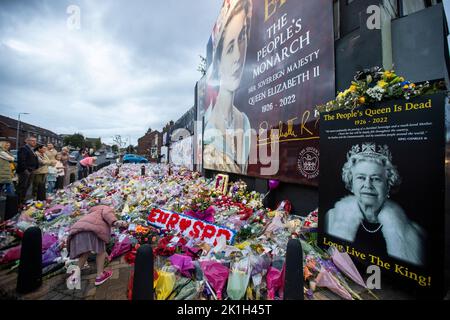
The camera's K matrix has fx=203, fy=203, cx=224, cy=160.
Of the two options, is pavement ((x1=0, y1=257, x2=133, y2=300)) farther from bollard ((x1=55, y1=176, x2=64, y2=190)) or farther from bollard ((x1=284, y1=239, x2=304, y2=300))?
bollard ((x1=55, y1=176, x2=64, y2=190))

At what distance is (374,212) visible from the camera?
8.39ft

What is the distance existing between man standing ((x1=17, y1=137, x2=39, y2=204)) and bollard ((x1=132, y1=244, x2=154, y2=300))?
635 centimetres

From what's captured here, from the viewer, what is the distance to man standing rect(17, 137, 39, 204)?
5664 millimetres

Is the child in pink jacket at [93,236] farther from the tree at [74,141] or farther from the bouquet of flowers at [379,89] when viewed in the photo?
the tree at [74,141]

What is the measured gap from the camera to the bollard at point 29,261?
2293 millimetres

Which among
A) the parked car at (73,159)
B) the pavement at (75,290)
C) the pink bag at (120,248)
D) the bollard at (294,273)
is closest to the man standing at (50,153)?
the parked car at (73,159)

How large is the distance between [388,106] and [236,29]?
24.0 ft

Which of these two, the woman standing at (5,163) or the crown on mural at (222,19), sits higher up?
the crown on mural at (222,19)

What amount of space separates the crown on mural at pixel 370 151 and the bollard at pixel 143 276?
2780 mm

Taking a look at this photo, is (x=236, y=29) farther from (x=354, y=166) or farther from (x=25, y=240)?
(x=25, y=240)

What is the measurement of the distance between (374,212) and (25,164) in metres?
8.12

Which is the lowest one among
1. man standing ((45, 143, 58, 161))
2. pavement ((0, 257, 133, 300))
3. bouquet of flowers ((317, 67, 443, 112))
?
pavement ((0, 257, 133, 300))

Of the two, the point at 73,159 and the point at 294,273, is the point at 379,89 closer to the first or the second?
the point at 294,273

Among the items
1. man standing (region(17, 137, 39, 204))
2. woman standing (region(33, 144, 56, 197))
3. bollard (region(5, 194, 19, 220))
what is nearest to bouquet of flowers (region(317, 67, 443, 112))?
bollard (region(5, 194, 19, 220))
